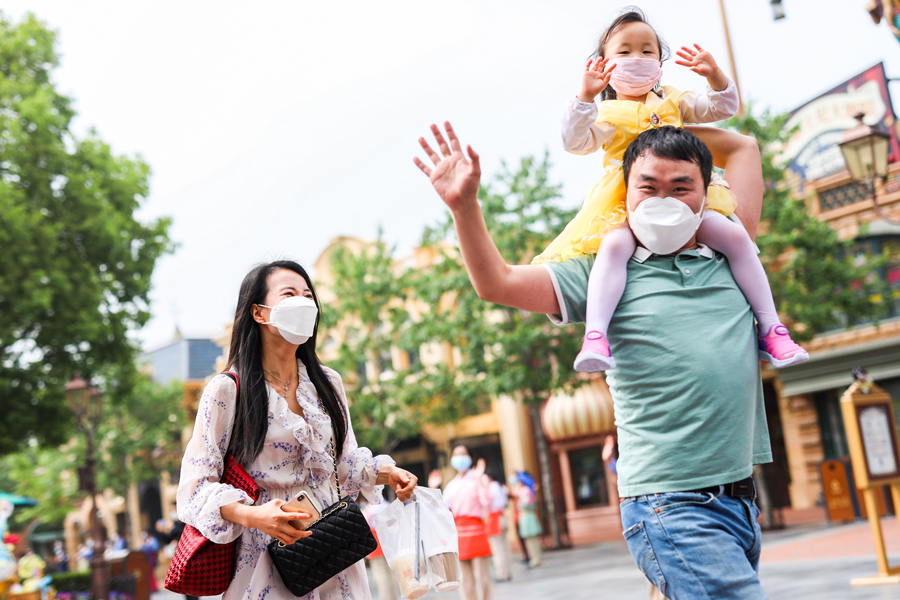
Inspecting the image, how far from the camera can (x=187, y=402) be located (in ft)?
142

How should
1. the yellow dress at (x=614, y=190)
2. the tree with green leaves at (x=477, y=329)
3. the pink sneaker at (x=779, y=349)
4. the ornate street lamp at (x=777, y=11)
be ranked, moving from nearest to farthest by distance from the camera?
the pink sneaker at (x=779, y=349)
the yellow dress at (x=614, y=190)
the ornate street lamp at (x=777, y=11)
the tree with green leaves at (x=477, y=329)

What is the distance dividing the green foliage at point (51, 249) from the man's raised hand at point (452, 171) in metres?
15.4

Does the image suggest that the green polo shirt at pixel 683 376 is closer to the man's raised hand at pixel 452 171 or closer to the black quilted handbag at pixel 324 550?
the man's raised hand at pixel 452 171

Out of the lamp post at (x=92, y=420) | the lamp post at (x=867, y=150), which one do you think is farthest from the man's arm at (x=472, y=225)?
the lamp post at (x=92, y=420)

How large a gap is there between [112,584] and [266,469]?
16079 mm

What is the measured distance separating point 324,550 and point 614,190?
1.57m

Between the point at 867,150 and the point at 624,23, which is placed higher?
the point at 867,150

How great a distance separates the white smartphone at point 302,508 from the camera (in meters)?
2.67

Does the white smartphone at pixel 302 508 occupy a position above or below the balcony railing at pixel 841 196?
below

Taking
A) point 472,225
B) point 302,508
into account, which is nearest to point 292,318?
point 302,508

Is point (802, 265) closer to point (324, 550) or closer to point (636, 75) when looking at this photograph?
point (636, 75)

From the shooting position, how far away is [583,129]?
245 centimetres

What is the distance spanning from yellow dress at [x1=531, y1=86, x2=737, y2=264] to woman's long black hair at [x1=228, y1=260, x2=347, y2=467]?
1.20 meters

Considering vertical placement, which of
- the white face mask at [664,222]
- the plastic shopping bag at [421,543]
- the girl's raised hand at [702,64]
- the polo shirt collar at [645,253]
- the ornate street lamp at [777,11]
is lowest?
the plastic shopping bag at [421,543]
